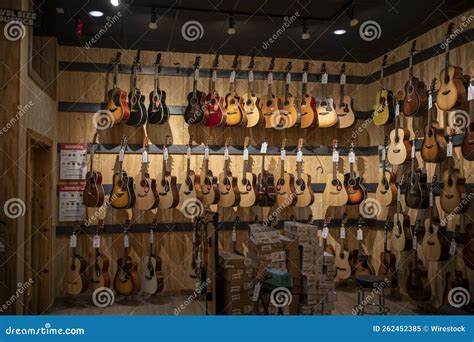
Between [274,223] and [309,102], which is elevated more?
[309,102]

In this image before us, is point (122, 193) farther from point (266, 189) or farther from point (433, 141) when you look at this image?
point (433, 141)

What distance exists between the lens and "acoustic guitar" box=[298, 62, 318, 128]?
5699 millimetres

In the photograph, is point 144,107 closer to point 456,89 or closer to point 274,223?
point 274,223

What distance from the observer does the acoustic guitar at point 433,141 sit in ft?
14.7

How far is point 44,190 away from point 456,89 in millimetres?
4198

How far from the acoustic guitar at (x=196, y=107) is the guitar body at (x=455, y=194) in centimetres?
269

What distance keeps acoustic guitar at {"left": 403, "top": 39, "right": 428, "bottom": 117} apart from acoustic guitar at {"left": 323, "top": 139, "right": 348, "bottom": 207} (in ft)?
3.69

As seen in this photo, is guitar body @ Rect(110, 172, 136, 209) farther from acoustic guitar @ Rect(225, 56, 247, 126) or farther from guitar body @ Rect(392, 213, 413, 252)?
guitar body @ Rect(392, 213, 413, 252)

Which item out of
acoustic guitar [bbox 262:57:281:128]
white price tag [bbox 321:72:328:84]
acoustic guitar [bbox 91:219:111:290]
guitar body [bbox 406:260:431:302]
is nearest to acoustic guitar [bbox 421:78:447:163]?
guitar body [bbox 406:260:431:302]

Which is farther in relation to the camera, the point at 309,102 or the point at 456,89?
the point at 309,102

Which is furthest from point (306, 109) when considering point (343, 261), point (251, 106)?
point (343, 261)

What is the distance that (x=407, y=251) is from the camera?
17.1 ft

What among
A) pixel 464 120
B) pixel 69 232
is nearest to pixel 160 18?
pixel 69 232

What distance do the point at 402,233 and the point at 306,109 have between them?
71.8 inches
